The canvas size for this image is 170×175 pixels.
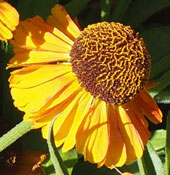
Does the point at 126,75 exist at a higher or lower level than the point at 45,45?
lower

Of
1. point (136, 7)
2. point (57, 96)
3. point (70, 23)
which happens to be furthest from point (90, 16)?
point (57, 96)

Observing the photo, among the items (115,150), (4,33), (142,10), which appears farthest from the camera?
(142,10)

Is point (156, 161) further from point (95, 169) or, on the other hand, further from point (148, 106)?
point (95, 169)

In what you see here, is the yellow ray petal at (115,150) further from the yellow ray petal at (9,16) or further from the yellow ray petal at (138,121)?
the yellow ray petal at (9,16)

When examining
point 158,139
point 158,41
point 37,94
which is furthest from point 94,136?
point 158,41

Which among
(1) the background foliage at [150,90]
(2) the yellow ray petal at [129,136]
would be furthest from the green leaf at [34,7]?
(2) the yellow ray petal at [129,136]

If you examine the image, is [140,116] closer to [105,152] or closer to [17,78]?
[105,152]

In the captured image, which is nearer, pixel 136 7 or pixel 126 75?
pixel 126 75
